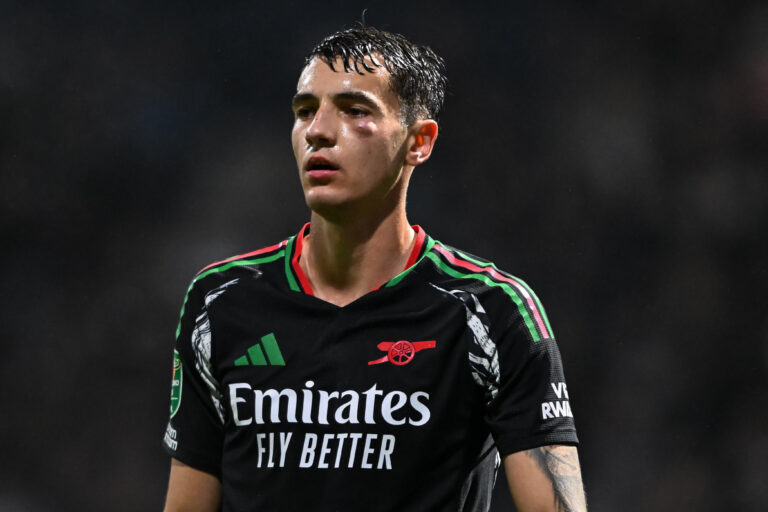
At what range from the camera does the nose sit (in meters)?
2.49

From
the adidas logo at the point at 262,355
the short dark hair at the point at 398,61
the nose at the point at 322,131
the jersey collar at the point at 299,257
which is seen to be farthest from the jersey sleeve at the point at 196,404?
the short dark hair at the point at 398,61

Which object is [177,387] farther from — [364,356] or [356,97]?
[356,97]

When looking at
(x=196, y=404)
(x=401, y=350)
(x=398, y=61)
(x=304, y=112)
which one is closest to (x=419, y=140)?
(x=398, y=61)

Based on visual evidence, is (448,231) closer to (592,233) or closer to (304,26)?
(592,233)

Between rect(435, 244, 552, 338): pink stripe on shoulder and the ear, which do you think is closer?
rect(435, 244, 552, 338): pink stripe on shoulder

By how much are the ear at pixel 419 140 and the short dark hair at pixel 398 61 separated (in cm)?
2

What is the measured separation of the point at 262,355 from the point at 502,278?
2.28 ft

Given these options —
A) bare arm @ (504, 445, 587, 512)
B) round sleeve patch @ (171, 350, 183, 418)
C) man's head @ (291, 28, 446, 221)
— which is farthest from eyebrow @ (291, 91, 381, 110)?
bare arm @ (504, 445, 587, 512)

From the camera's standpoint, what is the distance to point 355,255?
8.74 ft

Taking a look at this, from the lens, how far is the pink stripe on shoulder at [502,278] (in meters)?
2.49

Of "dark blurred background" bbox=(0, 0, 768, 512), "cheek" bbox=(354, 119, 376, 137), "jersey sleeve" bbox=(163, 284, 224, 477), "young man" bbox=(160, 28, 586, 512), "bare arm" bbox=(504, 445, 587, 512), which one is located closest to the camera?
"bare arm" bbox=(504, 445, 587, 512)

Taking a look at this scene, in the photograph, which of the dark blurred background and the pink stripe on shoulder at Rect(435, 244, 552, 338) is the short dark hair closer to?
the pink stripe on shoulder at Rect(435, 244, 552, 338)

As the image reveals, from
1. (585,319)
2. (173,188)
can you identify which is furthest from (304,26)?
(585,319)

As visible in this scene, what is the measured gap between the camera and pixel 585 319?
18.4 ft
